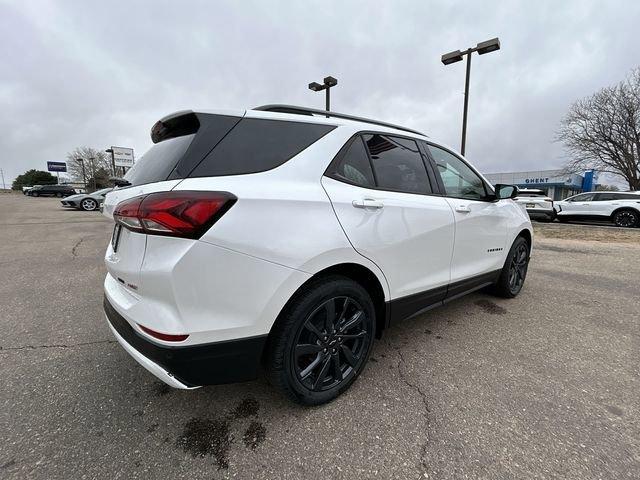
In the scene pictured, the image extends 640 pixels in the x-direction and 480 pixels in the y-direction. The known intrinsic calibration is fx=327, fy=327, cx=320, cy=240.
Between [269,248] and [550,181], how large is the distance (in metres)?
42.5

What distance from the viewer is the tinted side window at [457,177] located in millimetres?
2820

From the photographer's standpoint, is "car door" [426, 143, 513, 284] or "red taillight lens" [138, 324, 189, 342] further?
"car door" [426, 143, 513, 284]

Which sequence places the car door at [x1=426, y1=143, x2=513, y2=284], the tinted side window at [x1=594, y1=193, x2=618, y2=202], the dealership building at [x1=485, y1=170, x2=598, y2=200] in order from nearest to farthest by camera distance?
1. the car door at [x1=426, y1=143, x2=513, y2=284]
2. the tinted side window at [x1=594, y1=193, x2=618, y2=202]
3. the dealership building at [x1=485, y1=170, x2=598, y2=200]

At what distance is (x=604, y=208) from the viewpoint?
43.6 ft

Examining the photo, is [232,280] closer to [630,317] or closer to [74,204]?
[630,317]

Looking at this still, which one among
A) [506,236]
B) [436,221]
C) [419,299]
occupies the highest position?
[436,221]

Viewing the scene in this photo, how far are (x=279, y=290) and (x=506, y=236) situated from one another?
2883 millimetres

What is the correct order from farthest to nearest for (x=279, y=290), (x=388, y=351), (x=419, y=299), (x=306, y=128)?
(x=388, y=351) → (x=419, y=299) → (x=306, y=128) → (x=279, y=290)

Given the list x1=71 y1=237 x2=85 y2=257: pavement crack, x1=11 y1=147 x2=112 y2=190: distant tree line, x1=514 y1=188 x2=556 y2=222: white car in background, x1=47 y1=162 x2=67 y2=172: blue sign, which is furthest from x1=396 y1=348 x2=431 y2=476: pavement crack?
x1=47 y1=162 x2=67 y2=172: blue sign

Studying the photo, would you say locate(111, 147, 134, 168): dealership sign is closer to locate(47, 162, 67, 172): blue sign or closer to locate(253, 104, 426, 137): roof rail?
locate(47, 162, 67, 172): blue sign

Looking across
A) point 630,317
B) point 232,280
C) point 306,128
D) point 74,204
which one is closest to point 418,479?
point 232,280

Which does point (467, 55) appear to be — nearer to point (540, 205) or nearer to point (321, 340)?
point (540, 205)

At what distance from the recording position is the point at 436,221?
248 cm

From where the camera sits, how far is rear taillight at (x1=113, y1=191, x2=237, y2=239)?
57.2 inches
